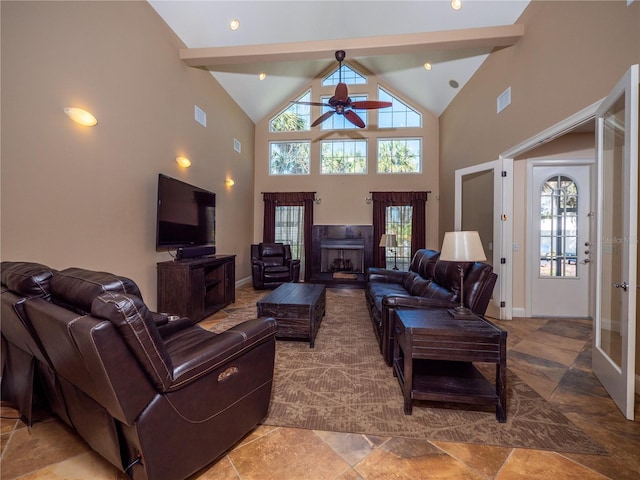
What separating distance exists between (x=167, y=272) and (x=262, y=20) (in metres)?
3.87

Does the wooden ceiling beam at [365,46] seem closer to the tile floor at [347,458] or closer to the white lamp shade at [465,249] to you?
the white lamp shade at [465,249]

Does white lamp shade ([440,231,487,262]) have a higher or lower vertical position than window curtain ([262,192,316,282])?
lower

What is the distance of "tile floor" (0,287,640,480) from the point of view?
1330mm

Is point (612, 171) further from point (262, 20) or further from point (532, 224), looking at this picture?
point (262, 20)

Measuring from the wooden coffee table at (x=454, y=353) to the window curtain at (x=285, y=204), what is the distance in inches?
198

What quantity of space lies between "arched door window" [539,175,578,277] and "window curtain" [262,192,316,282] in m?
4.49

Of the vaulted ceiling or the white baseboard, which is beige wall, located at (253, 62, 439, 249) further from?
the vaulted ceiling

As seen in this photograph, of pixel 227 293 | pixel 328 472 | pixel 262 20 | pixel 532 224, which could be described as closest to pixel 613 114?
pixel 532 224

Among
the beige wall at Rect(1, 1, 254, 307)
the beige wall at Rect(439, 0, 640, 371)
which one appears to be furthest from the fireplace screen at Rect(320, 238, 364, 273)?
the beige wall at Rect(1, 1, 254, 307)

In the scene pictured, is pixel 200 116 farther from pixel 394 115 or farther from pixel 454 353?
pixel 454 353

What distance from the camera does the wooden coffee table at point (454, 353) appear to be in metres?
1.67

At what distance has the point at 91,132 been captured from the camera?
8.45ft

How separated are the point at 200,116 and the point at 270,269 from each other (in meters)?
3.04

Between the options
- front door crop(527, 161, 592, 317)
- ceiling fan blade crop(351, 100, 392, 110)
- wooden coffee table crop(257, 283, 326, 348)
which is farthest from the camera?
ceiling fan blade crop(351, 100, 392, 110)
